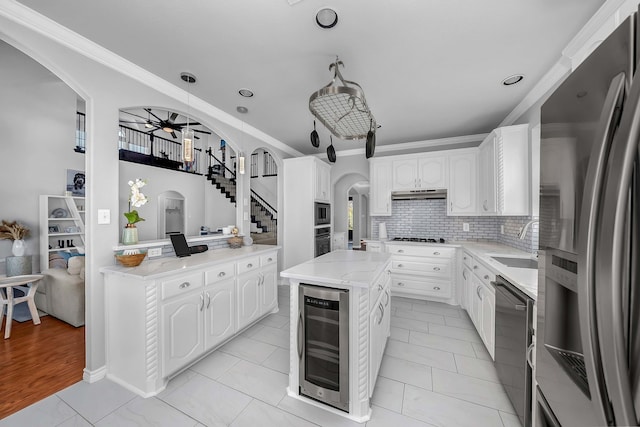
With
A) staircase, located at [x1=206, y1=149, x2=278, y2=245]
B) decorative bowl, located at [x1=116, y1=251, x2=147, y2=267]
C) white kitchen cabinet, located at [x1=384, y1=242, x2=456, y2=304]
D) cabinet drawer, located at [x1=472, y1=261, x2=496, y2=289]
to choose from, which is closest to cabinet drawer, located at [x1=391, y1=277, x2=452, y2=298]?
white kitchen cabinet, located at [x1=384, y1=242, x2=456, y2=304]

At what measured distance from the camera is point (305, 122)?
3590 mm

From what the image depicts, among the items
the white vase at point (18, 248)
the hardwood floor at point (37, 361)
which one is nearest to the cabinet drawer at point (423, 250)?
the hardwood floor at point (37, 361)

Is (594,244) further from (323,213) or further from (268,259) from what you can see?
(323,213)

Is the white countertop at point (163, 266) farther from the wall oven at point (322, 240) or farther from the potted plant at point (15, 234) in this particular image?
the potted plant at point (15, 234)

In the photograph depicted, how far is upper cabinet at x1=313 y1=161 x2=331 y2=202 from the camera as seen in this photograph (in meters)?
4.47

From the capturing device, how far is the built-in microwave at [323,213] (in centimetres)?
449

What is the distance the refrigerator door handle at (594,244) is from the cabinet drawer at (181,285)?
225 centimetres

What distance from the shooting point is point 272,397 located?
182 cm

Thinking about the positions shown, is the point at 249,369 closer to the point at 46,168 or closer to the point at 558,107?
the point at 558,107

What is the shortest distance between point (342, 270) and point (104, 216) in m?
2.01

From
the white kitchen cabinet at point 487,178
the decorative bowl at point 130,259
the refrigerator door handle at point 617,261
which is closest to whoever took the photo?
the refrigerator door handle at point 617,261

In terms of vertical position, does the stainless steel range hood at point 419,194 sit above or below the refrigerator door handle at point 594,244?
above

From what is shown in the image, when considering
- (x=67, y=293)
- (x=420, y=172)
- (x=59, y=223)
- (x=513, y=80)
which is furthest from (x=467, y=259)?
(x=59, y=223)

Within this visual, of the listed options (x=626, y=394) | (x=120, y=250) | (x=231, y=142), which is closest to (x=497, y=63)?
(x=626, y=394)
